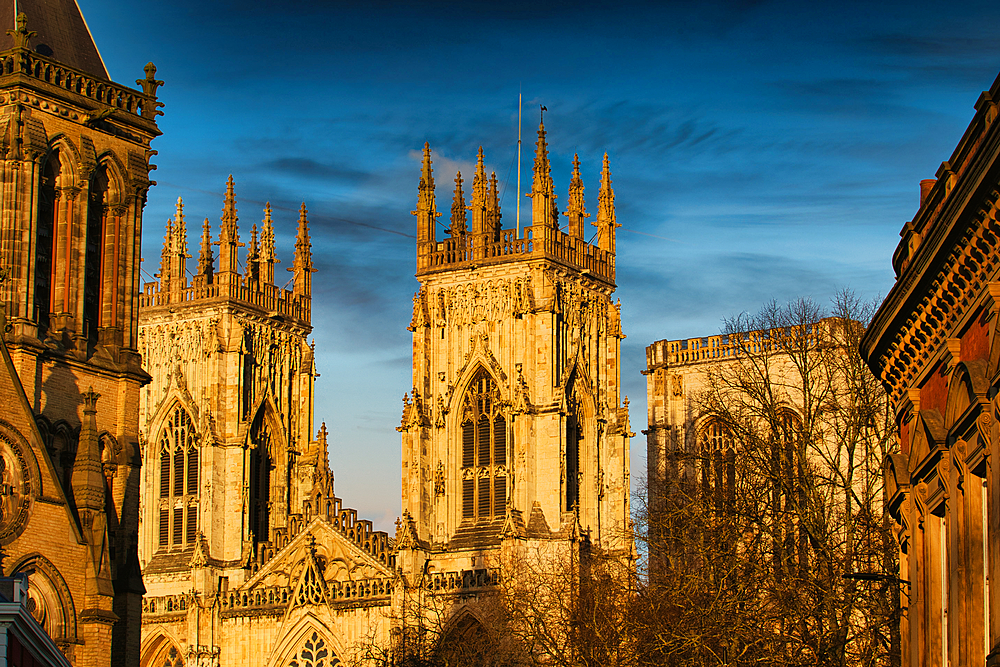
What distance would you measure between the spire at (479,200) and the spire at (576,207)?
2722mm

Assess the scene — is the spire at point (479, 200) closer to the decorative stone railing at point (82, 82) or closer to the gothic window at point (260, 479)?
the gothic window at point (260, 479)

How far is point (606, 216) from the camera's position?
6550 centimetres

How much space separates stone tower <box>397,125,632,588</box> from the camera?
60.2 m

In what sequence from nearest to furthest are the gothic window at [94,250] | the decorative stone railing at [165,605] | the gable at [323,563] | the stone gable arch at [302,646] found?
the gothic window at [94,250] → the gable at [323,563] → the stone gable arch at [302,646] → the decorative stone railing at [165,605]

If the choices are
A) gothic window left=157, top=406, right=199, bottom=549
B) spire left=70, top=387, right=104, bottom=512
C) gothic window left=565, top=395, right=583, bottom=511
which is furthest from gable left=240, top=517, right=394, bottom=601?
spire left=70, top=387, right=104, bottom=512

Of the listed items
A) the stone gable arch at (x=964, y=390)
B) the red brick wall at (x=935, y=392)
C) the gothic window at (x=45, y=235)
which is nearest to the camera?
the stone gable arch at (x=964, y=390)

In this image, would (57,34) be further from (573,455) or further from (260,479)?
(260,479)

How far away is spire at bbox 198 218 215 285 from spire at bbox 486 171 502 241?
1037cm

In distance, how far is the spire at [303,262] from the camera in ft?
234

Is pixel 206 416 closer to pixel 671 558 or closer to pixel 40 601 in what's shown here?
pixel 671 558

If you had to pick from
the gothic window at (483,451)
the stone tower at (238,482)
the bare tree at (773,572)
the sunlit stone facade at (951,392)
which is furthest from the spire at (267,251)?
the sunlit stone facade at (951,392)

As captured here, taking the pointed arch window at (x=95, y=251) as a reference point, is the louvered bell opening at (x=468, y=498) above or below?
below

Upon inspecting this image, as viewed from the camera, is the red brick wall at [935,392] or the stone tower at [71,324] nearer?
the red brick wall at [935,392]

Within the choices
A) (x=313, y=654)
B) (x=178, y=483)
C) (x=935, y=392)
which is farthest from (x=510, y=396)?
(x=935, y=392)
